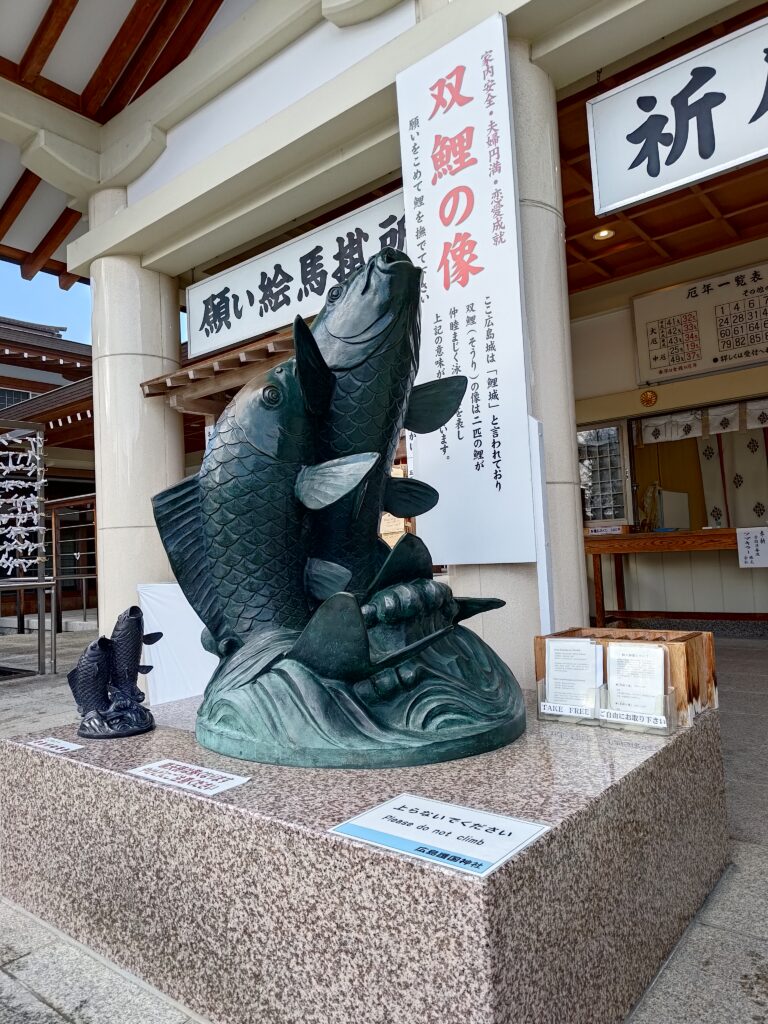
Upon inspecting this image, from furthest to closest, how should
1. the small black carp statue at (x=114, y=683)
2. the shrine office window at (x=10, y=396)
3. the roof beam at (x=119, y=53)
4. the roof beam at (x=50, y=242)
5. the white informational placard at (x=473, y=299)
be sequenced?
the shrine office window at (x=10, y=396)
the roof beam at (x=50, y=242)
the roof beam at (x=119, y=53)
the white informational placard at (x=473, y=299)
the small black carp statue at (x=114, y=683)

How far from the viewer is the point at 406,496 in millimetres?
2146

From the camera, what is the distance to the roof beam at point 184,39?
15.7 ft

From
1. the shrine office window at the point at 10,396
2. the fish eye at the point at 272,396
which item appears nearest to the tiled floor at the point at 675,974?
the fish eye at the point at 272,396

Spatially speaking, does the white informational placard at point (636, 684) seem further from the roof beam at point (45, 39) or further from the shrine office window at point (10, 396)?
the shrine office window at point (10, 396)

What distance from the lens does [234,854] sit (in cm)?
141

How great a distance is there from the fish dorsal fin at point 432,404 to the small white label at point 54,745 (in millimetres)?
1324

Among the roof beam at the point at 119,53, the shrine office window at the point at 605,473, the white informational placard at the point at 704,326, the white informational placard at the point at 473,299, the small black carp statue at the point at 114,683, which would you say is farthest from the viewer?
the shrine office window at the point at 605,473

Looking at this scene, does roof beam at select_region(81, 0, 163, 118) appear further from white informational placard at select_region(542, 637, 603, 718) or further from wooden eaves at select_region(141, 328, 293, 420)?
white informational placard at select_region(542, 637, 603, 718)

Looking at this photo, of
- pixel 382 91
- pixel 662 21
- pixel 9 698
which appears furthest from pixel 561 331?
pixel 9 698

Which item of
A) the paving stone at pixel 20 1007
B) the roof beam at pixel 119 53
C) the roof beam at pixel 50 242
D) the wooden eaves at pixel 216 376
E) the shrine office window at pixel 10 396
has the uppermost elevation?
the roof beam at pixel 119 53

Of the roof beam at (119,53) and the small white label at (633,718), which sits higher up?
the roof beam at (119,53)

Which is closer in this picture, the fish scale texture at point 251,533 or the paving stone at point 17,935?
the paving stone at point 17,935

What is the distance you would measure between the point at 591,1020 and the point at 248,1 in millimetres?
5484

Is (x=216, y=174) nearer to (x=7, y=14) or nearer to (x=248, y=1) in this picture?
(x=248, y=1)
